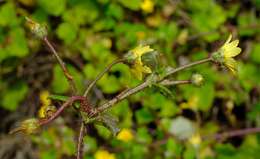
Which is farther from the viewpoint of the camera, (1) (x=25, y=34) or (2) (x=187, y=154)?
(1) (x=25, y=34)

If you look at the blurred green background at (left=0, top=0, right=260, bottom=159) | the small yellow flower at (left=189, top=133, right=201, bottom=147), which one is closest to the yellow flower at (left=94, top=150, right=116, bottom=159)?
the blurred green background at (left=0, top=0, right=260, bottom=159)

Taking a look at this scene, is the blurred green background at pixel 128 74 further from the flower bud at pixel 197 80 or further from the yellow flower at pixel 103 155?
the flower bud at pixel 197 80

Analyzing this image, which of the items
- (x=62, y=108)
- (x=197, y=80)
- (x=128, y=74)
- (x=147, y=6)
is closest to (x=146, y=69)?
(x=197, y=80)

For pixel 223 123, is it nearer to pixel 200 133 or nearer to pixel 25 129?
pixel 200 133

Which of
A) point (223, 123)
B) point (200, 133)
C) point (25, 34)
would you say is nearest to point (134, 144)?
point (200, 133)

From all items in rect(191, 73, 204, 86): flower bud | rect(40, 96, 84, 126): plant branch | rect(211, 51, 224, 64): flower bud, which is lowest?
rect(40, 96, 84, 126): plant branch

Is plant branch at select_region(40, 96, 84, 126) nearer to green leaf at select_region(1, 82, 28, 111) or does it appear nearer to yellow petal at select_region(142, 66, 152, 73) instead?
yellow petal at select_region(142, 66, 152, 73)

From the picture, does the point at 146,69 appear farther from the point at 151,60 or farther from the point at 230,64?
the point at 230,64
